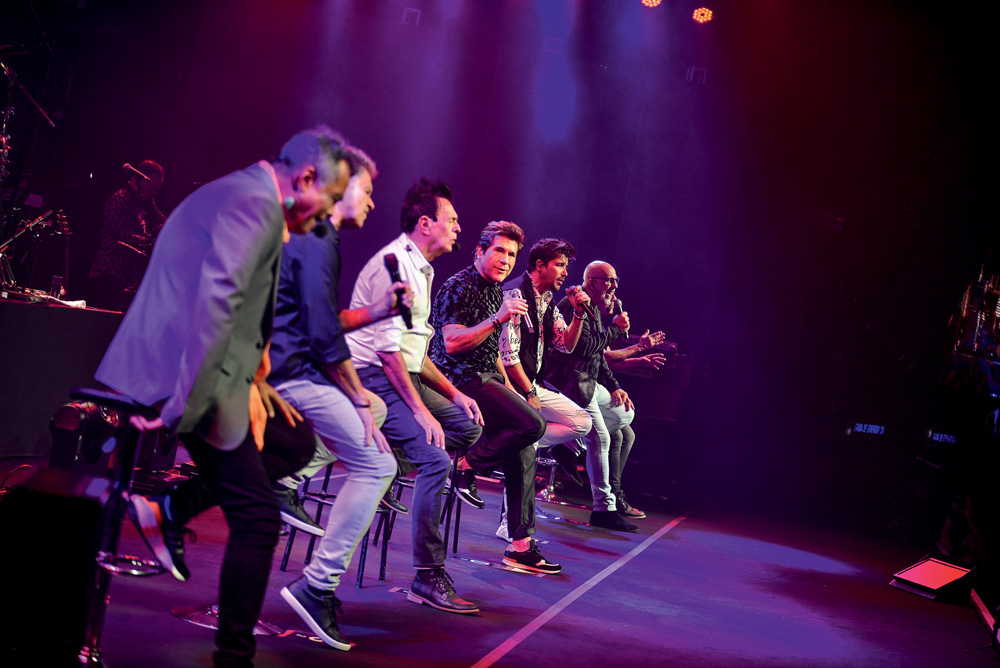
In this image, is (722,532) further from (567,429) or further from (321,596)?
(321,596)

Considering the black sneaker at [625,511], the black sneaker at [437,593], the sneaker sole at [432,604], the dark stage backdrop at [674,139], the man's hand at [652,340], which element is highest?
the dark stage backdrop at [674,139]

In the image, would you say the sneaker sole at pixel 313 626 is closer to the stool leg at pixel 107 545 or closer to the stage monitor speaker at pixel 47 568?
the stool leg at pixel 107 545

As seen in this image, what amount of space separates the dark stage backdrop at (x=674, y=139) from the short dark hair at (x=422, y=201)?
5.04 metres

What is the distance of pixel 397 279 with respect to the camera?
3.29 meters

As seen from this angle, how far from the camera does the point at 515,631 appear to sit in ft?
11.4

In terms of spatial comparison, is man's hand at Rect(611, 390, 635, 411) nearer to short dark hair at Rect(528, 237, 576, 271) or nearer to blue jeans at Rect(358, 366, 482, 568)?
short dark hair at Rect(528, 237, 576, 271)

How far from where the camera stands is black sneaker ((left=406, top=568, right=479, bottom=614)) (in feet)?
11.9

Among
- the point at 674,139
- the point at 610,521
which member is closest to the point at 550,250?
the point at 610,521

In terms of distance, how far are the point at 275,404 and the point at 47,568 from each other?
34.1 inches

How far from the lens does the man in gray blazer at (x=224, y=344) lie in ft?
7.07

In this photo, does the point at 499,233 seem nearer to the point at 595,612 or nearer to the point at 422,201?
the point at 422,201

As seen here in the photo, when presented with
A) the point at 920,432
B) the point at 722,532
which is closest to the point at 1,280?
the point at 722,532

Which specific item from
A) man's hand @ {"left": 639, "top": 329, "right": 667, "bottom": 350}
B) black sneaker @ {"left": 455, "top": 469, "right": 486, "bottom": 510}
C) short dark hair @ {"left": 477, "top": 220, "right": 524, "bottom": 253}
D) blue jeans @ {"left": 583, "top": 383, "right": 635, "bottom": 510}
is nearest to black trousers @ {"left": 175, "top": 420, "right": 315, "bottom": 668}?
black sneaker @ {"left": 455, "top": 469, "right": 486, "bottom": 510}

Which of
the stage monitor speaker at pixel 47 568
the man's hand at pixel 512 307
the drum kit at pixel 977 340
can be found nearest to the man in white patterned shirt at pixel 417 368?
the man's hand at pixel 512 307
